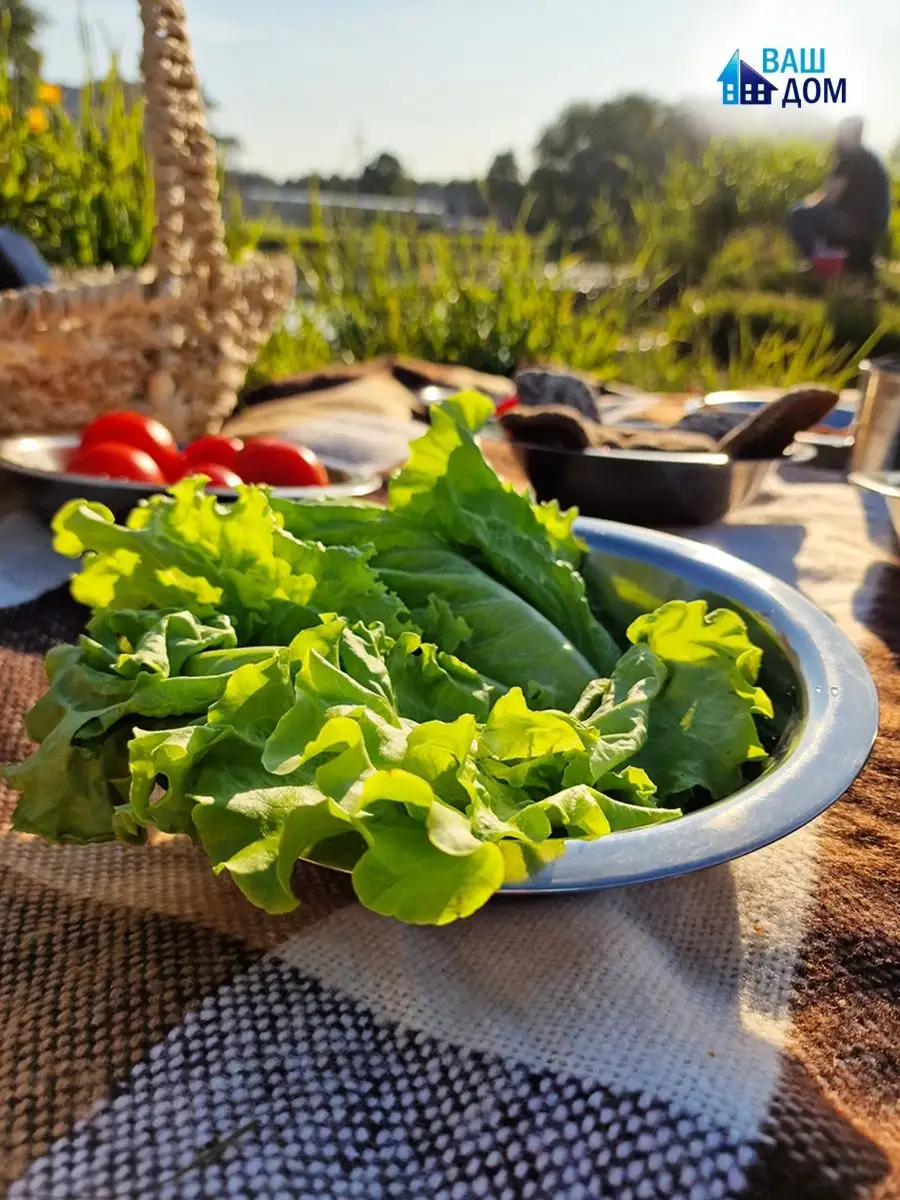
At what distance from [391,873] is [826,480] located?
5.41 feet

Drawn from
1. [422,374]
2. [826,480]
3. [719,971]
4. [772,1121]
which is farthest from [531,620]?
[422,374]

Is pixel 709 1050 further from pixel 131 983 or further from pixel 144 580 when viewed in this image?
pixel 144 580

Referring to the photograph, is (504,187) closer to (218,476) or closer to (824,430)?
(824,430)

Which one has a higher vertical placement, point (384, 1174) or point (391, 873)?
point (391, 873)

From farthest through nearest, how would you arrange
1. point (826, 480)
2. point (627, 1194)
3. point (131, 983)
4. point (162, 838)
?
point (826, 480) → point (162, 838) → point (131, 983) → point (627, 1194)

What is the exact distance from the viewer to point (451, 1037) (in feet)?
1.72

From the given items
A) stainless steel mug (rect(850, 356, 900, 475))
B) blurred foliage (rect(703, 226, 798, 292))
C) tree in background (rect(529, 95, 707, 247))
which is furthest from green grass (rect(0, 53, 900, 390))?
tree in background (rect(529, 95, 707, 247))

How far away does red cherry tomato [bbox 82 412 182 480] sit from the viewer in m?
1.39

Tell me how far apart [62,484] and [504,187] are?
5.18 meters

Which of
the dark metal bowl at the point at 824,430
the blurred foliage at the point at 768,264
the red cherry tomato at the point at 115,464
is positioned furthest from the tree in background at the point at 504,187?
the blurred foliage at the point at 768,264

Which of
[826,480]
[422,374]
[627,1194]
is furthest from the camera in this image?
[422,374]

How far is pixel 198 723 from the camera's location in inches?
22.6

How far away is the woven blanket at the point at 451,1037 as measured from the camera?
45cm

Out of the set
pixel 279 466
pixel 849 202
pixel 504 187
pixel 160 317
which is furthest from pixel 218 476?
pixel 849 202
